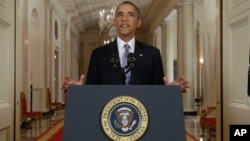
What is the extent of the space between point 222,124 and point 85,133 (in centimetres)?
238

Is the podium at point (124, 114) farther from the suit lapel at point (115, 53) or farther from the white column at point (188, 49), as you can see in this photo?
the white column at point (188, 49)

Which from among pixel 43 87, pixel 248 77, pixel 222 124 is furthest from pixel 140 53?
pixel 43 87

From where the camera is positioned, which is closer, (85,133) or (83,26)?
(85,133)

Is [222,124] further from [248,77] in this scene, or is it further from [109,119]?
[109,119]

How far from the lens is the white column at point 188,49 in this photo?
15.0m

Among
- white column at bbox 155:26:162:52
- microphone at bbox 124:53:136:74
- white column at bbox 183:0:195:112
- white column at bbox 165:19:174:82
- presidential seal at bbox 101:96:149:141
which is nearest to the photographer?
presidential seal at bbox 101:96:149:141

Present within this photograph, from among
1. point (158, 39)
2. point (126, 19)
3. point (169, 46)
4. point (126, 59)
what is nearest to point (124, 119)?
point (126, 59)

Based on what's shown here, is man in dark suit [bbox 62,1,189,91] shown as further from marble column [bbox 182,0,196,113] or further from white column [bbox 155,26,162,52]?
white column [bbox 155,26,162,52]

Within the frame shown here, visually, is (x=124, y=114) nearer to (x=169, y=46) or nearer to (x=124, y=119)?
(x=124, y=119)

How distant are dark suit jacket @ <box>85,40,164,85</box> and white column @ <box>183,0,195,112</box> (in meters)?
12.6

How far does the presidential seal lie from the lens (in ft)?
6.48

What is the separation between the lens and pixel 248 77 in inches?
133

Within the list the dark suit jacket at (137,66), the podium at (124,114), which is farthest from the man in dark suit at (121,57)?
the podium at (124,114)

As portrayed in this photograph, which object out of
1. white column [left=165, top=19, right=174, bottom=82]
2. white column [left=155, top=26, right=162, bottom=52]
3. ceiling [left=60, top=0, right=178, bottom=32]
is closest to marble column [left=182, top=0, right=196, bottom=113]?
ceiling [left=60, top=0, right=178, bottom=32]
